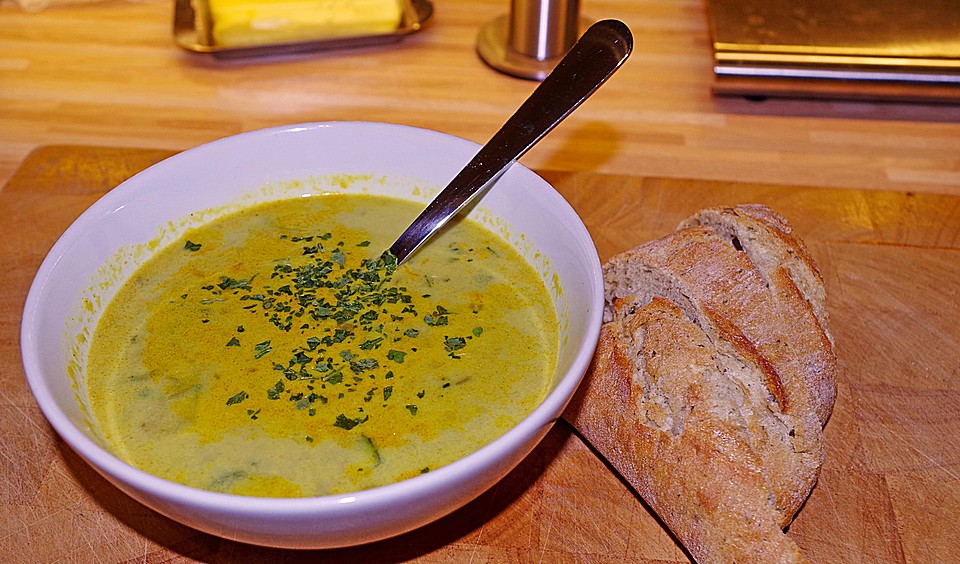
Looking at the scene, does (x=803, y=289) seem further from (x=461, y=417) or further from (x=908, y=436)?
(x=461, y=417)

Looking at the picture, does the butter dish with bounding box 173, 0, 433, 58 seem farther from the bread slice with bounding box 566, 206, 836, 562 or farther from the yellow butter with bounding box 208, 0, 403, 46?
the bread slice with bounding box 566, 206, 836, 562

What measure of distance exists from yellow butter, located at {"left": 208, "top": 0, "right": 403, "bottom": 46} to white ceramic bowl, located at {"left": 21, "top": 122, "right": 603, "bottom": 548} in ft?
3.71

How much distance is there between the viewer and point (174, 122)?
2.95 meters

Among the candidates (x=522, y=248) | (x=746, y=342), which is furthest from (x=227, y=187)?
(x=746, y=342)

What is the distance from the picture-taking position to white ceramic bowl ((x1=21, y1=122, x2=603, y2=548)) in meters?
1.33

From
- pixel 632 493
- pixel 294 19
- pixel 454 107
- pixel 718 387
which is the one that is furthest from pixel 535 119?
pixel 294 19

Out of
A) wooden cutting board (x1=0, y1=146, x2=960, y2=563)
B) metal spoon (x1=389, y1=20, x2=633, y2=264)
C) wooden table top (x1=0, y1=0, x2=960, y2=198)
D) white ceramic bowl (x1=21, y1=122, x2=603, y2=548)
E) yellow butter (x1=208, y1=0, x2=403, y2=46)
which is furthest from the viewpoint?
yellow butter (x1=208, y1=0, x2=403, y2=46)

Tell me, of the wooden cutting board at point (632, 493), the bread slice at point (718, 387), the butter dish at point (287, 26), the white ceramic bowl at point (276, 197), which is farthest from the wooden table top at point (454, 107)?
the bread slice at point (718, 387)

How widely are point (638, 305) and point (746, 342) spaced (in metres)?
0.26

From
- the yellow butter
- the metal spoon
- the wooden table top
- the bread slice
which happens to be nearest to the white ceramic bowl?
the metal spoon

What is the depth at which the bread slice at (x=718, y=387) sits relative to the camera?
1.58m

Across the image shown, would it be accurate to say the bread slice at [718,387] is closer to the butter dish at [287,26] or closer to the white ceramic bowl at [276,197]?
the white ceramic bowl at [276,197]

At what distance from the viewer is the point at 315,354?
1723 millimetres

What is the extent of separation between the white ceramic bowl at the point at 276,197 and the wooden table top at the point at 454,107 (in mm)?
688
